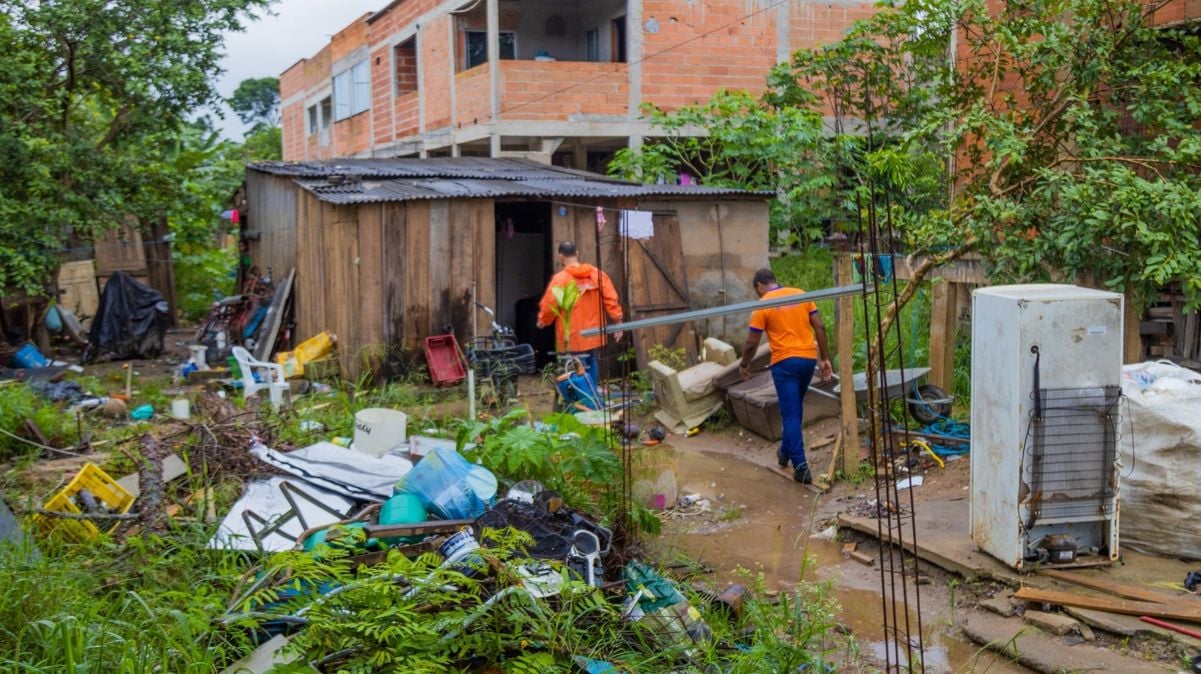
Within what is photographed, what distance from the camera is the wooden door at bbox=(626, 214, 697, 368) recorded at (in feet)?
43.2

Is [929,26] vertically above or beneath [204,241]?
above

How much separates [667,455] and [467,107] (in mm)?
13035

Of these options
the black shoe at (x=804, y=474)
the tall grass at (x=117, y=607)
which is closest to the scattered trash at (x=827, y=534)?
the black shoe at (x=804, y=474)

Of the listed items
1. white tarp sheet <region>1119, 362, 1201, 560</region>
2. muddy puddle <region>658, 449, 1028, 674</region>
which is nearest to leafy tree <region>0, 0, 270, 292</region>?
muddy puddle <region>658, 449, 1028, 674</region>

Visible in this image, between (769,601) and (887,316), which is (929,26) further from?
(769,601)

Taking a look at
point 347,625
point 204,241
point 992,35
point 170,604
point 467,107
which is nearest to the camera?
point 347,625

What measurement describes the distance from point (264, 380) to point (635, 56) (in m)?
9.89

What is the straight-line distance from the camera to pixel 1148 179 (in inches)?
307

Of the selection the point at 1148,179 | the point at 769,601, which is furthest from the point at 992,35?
the point at 769,601

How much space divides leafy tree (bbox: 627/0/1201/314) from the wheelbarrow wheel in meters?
1.14

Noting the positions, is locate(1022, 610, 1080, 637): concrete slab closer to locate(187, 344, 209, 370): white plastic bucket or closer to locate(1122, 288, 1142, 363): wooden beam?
locate(1122, 288, 1142, 363): wooden beam

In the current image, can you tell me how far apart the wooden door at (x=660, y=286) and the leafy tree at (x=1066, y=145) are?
4.03 metres

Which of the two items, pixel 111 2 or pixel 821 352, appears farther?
pixel 111 2

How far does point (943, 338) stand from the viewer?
925 centimetres
